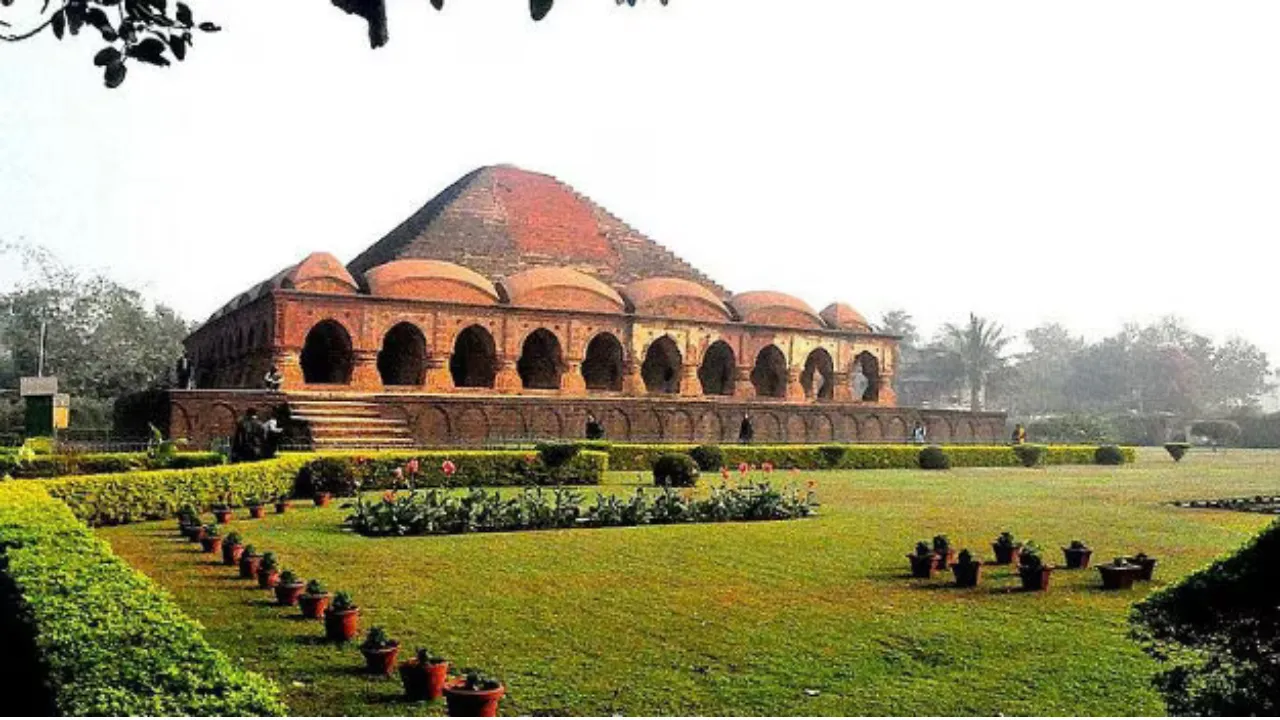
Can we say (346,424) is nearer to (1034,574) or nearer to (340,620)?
(340,620)

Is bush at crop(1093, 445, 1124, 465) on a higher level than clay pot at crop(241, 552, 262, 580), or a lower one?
higher

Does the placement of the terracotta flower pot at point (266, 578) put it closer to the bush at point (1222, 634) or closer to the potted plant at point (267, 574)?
the potted plant at point (267, 574)

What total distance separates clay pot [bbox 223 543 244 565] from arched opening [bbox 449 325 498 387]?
1912 cm

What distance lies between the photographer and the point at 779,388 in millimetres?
34688

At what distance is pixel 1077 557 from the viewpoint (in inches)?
364

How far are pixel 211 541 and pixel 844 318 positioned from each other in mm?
28305

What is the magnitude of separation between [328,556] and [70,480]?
3981 mm

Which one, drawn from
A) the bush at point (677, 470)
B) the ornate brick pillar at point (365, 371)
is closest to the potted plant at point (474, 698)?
the bush at point (677, 470)

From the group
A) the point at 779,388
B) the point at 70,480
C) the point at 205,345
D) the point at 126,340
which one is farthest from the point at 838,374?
the point at 126,340

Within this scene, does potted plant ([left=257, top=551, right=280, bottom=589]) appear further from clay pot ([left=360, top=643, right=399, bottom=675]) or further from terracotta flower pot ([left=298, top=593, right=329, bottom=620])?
clay pot ([left=360, top=643, right=399, bottom=675])

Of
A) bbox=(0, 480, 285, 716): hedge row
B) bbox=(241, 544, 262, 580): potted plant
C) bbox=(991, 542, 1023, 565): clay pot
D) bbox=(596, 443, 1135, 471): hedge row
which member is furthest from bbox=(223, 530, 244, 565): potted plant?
bbox=(596, 443, 1135, 471): hedge row

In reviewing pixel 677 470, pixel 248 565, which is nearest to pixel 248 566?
pixel 248 565

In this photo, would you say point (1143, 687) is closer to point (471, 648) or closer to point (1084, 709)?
point (1084, 709)

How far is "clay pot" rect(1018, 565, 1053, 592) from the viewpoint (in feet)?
26.9
